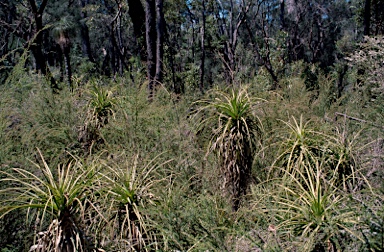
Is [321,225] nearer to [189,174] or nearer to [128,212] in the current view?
[128,212]

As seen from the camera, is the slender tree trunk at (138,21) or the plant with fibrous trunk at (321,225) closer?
the plant with fibrous trunk at (321,225)

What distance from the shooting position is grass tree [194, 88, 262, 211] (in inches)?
200

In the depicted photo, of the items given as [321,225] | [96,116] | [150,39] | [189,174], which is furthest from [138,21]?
[321,225]

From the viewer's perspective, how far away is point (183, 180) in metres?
5.07

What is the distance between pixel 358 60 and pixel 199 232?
553 centimetres

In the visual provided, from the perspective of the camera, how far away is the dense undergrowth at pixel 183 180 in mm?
3543

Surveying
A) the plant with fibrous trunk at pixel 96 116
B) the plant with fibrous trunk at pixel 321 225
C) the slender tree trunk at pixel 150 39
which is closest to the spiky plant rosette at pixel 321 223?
the plant with fibrous trunk at pixel 321 225

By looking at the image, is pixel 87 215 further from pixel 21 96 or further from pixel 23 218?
pixel 21 96

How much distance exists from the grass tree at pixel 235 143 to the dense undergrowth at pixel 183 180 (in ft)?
0.06

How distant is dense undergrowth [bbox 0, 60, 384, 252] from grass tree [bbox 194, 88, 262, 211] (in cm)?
2

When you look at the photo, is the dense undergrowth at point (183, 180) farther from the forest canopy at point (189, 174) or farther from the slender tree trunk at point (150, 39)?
the slender tree trunk at point (150, 39)

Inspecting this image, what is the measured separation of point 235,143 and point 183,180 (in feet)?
2.65

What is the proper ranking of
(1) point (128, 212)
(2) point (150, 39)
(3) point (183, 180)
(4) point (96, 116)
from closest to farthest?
(1) point (128, 212)
(3) point (183, 180)
(4) point (96, 116)
(2) point (150, 39)

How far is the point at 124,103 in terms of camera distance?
22.8ft
